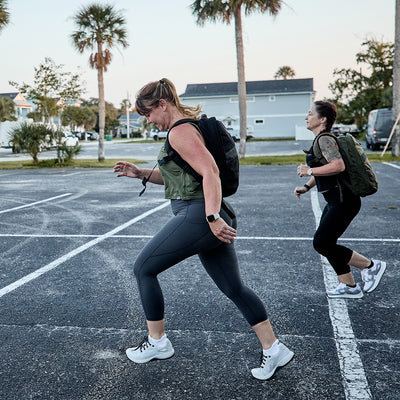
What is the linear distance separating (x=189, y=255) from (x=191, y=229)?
0.18m

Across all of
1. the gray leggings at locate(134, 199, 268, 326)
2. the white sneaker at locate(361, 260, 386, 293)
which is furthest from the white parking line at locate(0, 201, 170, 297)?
the white sneaker at locate(361, 260, 386, 293)

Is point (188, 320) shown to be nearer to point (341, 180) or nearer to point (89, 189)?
point (341, 180)

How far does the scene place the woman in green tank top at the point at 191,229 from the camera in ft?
8.20

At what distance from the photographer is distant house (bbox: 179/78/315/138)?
57.9 metres

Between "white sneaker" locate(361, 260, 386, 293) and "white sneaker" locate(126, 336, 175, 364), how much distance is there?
2.05m

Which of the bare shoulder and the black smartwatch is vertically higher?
the bare shoulder

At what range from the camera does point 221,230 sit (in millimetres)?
2510

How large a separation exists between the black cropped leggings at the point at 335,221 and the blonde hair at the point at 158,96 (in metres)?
1.70

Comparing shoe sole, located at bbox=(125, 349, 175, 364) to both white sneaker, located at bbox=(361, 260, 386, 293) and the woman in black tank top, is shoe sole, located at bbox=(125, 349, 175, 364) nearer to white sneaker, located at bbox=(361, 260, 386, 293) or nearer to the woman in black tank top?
the woman in black tank top

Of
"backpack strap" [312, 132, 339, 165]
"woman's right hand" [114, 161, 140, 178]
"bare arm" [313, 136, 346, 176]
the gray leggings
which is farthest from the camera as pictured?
"backpack strap" [312, 132, 339, 165]

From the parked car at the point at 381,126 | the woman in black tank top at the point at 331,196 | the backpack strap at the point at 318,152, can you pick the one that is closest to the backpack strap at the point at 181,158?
the woman in black tank top at the point at 331,196

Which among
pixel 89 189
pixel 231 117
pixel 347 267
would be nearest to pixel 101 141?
pixel 89 189

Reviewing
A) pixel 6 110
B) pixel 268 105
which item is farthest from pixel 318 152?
pixel 6 110

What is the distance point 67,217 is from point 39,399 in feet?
20.2
